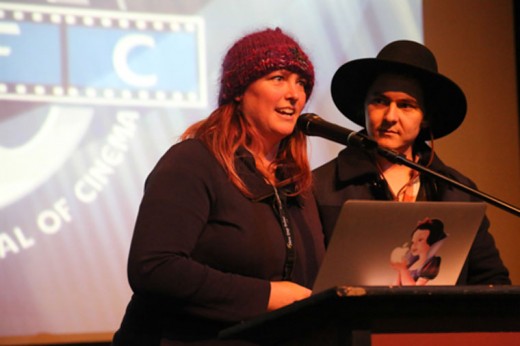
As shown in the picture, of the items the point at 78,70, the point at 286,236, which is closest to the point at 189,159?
the point at 286,236


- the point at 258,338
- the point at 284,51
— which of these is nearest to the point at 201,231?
the point at 258,338

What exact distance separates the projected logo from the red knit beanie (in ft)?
3.06

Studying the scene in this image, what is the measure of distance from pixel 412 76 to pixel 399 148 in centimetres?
22

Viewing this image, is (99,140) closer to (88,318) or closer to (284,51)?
(88,318)

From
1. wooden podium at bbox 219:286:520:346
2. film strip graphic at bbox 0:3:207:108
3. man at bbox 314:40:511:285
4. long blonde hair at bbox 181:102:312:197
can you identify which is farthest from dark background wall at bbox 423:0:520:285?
wooden podium at bbox 219:286:520:346

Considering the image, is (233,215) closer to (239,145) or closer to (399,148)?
(239,145)

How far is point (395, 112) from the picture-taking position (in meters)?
2.45

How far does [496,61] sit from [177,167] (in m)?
2.35

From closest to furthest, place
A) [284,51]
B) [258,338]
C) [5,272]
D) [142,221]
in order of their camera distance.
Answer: [258,338]
[142,221]
[284,51]
[5,272]

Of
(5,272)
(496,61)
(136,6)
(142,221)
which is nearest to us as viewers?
(142,221)

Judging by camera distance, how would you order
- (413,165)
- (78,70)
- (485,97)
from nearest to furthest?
(413,165) < (78,70) < (485,97)

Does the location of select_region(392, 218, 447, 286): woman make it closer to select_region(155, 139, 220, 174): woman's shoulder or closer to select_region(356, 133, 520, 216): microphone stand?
select_region(356, 133, 520, 216): microphone stand

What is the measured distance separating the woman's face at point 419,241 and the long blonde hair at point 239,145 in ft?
1.38

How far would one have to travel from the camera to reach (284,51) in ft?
7.11
